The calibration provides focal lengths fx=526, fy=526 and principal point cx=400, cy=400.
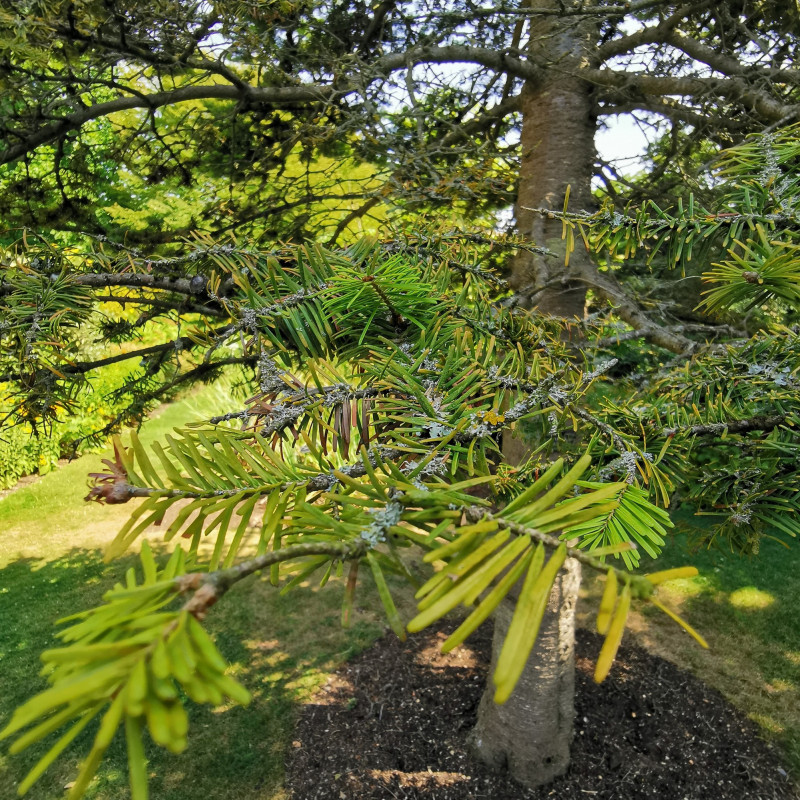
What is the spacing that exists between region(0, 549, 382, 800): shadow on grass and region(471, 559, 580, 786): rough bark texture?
132 centimetres

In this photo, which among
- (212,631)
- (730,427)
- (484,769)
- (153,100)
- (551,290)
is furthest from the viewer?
(212,631)

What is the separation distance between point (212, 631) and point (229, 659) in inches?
18.4

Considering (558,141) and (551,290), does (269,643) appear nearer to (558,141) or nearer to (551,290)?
(551,290)

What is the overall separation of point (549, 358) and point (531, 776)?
287 cm

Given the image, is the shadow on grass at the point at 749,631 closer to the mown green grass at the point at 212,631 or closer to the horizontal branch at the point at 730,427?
the horizontal branch at the point at 730,427

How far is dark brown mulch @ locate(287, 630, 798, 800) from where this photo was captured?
2861mm

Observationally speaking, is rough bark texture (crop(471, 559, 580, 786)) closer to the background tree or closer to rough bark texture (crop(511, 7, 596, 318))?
the background tree

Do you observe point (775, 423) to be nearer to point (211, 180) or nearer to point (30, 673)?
point (211, 180)

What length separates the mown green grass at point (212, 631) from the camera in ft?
10.6

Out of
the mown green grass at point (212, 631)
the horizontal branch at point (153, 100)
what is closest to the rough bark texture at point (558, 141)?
the horizontal branch at point (153, 100)

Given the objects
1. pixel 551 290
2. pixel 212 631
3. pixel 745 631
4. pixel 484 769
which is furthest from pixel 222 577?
pixel 745 631

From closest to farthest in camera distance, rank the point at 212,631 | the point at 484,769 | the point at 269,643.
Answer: the point at 484,769 → the point at 269,643 → the point at 212,631

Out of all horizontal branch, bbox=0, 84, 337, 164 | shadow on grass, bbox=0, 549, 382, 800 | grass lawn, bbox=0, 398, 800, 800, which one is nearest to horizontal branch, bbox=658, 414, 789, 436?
grass lawn, bbox=0, 398, 800, 800

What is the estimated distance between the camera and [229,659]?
428 centimetres
